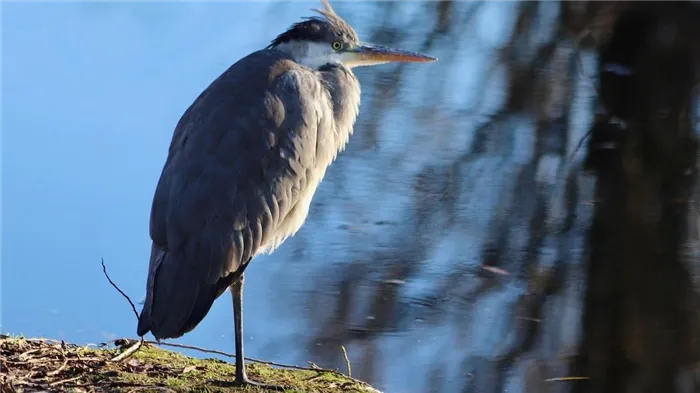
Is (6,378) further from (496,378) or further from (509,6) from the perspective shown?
(509,6)

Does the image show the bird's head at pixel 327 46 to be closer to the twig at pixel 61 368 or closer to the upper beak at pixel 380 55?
the upper beak at pixel 380 55

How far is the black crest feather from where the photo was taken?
3674 millimetres

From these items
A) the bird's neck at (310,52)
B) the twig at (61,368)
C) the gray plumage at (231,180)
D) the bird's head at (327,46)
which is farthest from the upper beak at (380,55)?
the twig at (61,368)

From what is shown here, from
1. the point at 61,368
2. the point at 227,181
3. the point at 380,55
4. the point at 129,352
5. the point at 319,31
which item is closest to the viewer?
the point at 61,368

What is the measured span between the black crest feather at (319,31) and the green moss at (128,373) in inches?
47.0

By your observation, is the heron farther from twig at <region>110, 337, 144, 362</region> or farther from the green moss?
twig at <region>110, 337, 144, 362</region>

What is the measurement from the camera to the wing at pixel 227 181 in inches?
115

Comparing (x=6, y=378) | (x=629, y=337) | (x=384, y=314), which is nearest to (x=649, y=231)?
(x=629, y=337)

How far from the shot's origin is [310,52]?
3729mm

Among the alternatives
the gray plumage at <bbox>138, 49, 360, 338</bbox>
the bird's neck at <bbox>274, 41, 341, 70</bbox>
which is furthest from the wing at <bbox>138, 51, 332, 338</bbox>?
the bird's neck at <bbox>274, 41, 341, 70</bbox>

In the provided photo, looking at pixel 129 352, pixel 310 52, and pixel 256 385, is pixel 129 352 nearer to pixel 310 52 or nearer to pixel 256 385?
pixel 256 385

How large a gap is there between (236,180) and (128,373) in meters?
0.67

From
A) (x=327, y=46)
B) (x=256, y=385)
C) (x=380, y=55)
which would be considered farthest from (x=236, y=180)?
(x=380, y=55)

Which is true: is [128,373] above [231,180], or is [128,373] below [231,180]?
below
